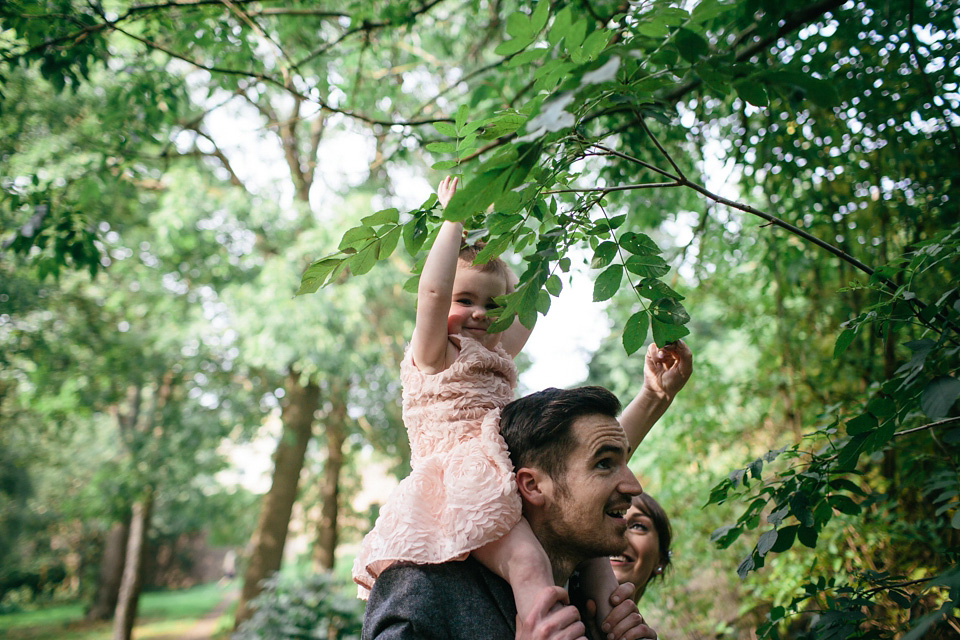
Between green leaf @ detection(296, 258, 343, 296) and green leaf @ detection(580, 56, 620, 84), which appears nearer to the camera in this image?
green leaf @ detection(580, 56, 620, 84)

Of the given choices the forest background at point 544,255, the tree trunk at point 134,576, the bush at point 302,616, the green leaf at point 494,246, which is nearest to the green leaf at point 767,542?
the forest background at point 544,255

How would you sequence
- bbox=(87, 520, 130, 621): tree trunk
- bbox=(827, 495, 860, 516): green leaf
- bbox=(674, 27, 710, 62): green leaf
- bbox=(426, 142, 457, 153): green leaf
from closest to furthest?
bbox=(674, 27, 710, 62): green leaf, bbox=(426, 142, 457, 153): green leaf, bbox=(827, 495, 860, 516): green leaf, bbox=(87, 520, 130, 621): tree trunk

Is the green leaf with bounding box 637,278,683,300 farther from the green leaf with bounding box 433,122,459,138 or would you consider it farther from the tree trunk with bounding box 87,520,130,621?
the tree trunk with bounding box 87,520,130,621

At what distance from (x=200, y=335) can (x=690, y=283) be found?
7.39 metres

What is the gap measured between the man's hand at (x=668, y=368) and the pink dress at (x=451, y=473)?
1.28ft

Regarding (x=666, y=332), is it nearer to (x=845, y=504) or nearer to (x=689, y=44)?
(x=689, y=44)

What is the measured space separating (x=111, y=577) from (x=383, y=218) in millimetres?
19444

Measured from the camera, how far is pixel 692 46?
104 cm

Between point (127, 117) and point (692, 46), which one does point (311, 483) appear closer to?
point (127, 117)

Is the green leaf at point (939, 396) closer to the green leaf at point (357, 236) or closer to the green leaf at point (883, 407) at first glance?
the green leaf at point (883, 407)

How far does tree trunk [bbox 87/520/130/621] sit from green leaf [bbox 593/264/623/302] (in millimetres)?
18727

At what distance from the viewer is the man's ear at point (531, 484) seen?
1.45 m

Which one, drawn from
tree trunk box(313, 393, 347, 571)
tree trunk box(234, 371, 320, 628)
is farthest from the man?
tree trunk box(313, 393, 347, 571)

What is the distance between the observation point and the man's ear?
1453 millimetres
